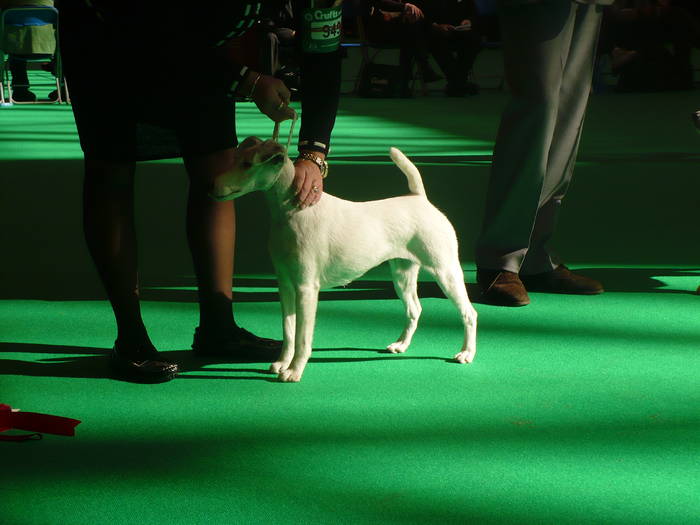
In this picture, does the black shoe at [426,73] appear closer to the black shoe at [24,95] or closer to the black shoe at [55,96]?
the black shoe at [55,96]

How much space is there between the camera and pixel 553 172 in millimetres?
3717

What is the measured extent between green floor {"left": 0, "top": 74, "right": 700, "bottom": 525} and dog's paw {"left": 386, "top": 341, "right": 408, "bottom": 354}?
0.11 feet

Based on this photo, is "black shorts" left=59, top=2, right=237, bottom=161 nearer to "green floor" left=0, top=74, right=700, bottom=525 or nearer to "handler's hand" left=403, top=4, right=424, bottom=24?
"green floor" left=0, top=74, right=700, bottom=525

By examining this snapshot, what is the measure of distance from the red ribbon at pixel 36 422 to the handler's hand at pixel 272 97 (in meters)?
0.85

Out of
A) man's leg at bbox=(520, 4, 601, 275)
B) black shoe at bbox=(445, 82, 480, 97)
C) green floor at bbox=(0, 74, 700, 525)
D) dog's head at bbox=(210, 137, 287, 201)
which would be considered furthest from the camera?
black shoe at bbox=(445, 82, 480, 97)

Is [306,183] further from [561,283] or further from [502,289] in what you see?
[561,283]

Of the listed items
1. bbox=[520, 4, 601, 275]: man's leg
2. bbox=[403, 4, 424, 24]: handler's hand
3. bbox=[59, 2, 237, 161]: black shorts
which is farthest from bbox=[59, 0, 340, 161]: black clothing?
bbox=[403, 4, 424, 24]: handler's hand

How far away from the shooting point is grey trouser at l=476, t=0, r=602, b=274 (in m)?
3.41

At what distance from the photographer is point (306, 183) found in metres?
2.54

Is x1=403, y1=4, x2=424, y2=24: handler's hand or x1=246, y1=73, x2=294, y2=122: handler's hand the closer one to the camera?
x1=246, y1=73, x2=294, y2=122: handler's hand

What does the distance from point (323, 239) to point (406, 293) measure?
436mm

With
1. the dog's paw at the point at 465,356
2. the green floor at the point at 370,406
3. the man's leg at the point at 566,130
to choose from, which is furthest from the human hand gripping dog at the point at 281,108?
the man's leg at the point at 566,130

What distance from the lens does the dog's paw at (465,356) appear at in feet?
9.27

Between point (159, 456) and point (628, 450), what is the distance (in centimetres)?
98
